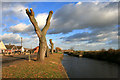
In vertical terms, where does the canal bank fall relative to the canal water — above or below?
above

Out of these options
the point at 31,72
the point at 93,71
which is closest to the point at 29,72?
the point at 31,72

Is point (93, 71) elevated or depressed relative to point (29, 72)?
depressed

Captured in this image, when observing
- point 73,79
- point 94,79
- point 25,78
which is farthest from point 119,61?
point 25,78

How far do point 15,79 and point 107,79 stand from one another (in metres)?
10.5

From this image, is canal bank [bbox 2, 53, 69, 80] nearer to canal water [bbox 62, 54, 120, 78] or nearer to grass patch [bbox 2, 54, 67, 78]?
grass patch [bbox 2, 54, 67, 78]

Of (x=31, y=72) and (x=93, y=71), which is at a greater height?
(x=31, y=72)

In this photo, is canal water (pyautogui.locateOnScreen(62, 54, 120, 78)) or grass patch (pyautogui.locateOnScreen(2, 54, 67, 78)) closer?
grass patch (pyautogui.locateOnScreen(2, 54, 67, 78))

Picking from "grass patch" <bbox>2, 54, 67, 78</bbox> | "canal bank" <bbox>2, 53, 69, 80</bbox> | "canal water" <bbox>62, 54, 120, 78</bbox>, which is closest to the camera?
"canal bank" <bbox>2, 53, 69, 80</bbox>

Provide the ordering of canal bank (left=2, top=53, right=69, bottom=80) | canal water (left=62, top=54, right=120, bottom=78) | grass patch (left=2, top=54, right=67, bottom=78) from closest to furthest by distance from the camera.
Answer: canal bank (left=2, top=53, right=69, bottom=80) → grass patch (left=2, top=54, right=67, bottom=78) → canal water (left=62, top=54, right=120, bottom=78)

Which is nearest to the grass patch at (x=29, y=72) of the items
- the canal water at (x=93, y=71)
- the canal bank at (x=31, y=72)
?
the canal bank at (x=31, y=72)

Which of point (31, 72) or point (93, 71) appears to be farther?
point (93, 71)

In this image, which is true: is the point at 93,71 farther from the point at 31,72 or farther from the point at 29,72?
the point at 29,72

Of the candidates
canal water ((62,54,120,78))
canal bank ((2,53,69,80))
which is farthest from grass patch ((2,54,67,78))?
canal water ((62,54,120,78))

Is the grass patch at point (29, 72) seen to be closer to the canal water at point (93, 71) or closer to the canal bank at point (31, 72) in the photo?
the canal bank at point (31, 72)
